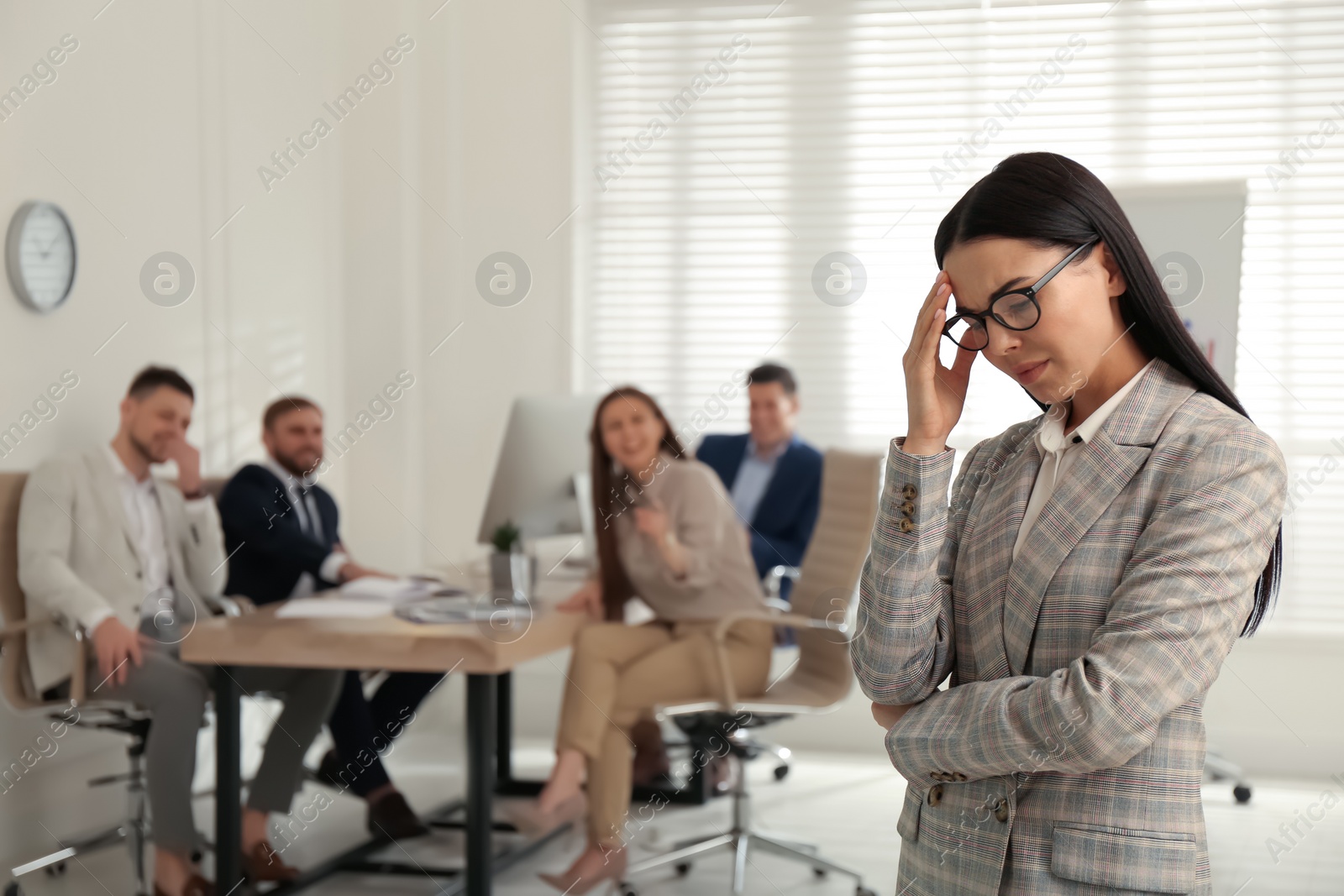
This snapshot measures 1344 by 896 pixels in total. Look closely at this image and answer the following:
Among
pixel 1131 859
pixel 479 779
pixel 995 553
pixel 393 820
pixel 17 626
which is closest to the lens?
pixel 1131 859

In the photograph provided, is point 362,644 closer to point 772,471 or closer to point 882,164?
point 772,471

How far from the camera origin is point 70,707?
313 cm

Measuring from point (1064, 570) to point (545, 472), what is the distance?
94.5 inches

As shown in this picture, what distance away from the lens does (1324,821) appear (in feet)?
11.0

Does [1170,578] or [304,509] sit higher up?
[1170,578]

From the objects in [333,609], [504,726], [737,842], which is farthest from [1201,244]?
[333,609]

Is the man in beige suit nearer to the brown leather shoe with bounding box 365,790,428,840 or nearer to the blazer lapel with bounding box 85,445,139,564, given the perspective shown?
the blazer lapel with bounding box 85,445,139,564

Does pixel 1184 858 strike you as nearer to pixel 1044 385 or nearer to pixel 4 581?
pixel 1044 385

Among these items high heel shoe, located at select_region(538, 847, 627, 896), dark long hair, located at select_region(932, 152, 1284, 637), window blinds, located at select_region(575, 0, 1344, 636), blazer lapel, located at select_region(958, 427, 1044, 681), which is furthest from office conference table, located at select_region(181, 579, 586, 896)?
dark long hair, located at select_region(932, 152, 1284, 637)

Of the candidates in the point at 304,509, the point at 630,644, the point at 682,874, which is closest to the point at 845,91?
the point at 630,644

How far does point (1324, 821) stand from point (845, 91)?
2579 mm

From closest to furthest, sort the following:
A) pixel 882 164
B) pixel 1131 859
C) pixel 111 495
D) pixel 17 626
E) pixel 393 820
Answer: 1. pixel 1131 859
2. pixel 17 626
3. pixel 111 495
4. pixel 882 164
5. pixel 393 820

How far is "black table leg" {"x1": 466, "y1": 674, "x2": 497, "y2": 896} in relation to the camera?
290 centimetres

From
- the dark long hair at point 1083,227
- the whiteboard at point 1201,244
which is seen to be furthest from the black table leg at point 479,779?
the whiteboard at point 1201,244
